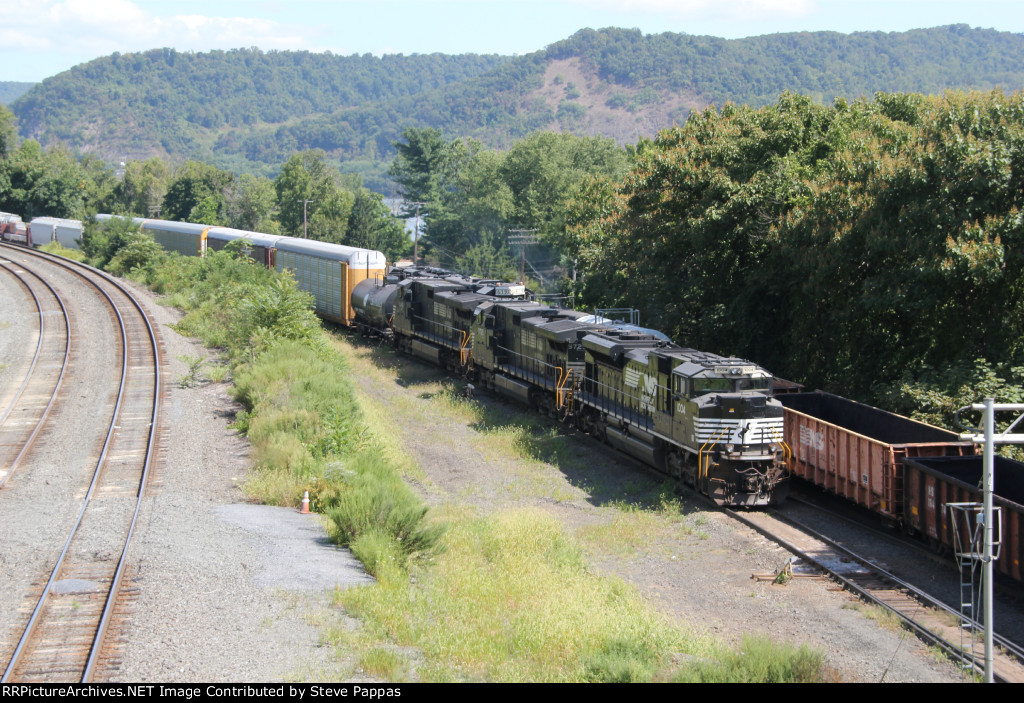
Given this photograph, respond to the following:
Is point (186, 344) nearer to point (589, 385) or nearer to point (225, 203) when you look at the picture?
point (589, 385)

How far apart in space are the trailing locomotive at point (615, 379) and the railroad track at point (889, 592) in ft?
4.40

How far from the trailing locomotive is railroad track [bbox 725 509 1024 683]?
1342 mm

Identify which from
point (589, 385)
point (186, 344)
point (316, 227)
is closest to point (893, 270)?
point (589, 385)

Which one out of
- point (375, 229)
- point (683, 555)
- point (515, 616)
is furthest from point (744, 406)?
point (375, 229)

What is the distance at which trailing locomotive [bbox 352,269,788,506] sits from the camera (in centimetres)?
2011

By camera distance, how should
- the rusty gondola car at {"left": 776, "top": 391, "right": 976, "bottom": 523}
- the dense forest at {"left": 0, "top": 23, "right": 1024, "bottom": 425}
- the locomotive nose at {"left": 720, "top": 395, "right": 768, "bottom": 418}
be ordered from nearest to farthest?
1. the rusty gondola car at {"left": 776, "top": 391, "right": 976, "bottom": 523}
2. the locomotive nose at {"left": 720, "top": 395, "right": 768, "bottom": 418}
3. the dense forest at {"left": 0, "top": 23, "right": 1024, "bottom": 425}

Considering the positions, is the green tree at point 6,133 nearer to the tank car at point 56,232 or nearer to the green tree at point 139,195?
the green tree at point 139,195

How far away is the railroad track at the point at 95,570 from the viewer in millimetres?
10609

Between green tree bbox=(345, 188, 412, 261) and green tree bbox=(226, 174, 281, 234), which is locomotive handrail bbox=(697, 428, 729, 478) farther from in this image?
green tree bbox=(226, 174, 281, 234)

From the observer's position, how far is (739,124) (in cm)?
3117

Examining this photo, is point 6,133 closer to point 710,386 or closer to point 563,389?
point 563,389

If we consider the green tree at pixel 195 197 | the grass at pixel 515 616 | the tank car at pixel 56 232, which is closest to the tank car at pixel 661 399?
the grass at pixel 515 616

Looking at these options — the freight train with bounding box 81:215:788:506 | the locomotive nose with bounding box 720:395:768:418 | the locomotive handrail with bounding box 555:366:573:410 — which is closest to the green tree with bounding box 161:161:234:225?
the freight train with bounding box 81:215:788:506

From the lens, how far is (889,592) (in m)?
15.6
